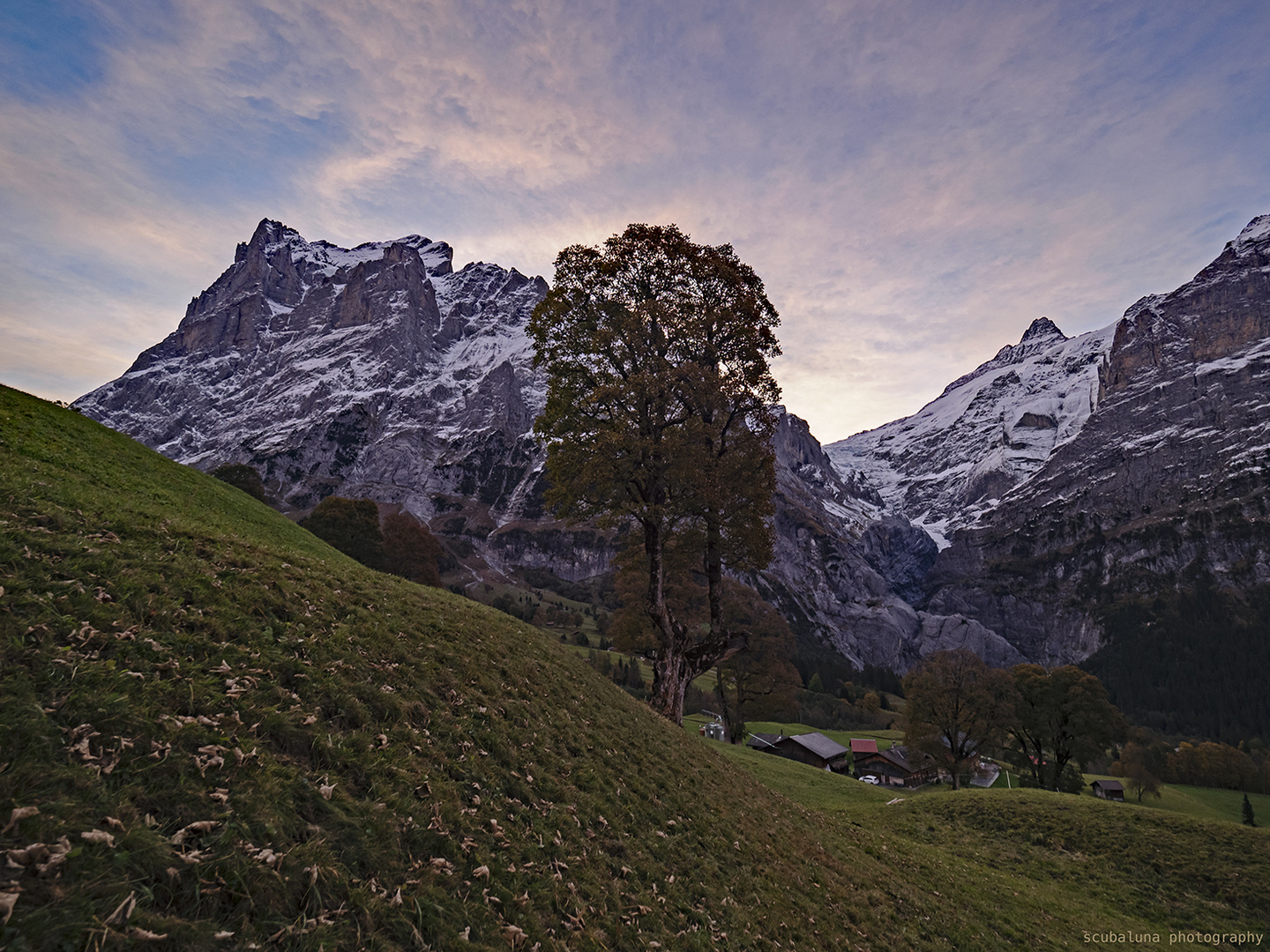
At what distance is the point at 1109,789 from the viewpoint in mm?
90688

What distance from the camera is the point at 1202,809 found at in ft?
255

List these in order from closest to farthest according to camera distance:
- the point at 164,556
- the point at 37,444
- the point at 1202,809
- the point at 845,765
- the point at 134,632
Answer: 1. the point at 134,632
2. the point at 164,556
3. the point at 37,444
4. the point at 1202,809
5. the point at 845,765

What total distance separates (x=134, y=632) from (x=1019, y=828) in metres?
37.9

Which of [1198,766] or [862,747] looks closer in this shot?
[862,747]

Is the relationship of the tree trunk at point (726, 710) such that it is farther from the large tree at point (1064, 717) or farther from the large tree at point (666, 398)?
the large tree at point (666, 398)

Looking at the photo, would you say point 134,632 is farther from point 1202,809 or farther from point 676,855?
point 1202,809

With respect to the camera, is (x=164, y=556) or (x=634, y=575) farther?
(x=634, y=575)

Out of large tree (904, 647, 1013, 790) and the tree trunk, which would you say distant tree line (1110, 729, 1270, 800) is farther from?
the tree trunk

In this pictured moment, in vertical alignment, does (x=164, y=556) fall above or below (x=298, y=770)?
above

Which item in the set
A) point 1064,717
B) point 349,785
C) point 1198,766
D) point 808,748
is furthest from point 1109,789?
point 349,785

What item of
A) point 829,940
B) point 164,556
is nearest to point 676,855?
point 829,940

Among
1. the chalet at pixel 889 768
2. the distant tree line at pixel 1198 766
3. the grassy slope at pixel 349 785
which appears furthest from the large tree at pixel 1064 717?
the distant tree line at pixel 1198 766

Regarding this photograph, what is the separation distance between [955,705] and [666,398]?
5041 centimetres

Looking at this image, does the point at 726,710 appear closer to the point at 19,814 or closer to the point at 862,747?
the point at 862,747
